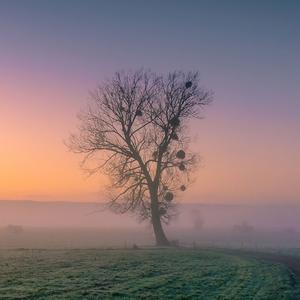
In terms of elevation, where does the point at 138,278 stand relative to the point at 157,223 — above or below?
below

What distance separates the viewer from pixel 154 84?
49375mm

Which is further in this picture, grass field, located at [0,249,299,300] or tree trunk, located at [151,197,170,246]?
tree trunk, located at [151,197,170,246]

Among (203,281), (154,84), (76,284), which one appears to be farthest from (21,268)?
(154,84)

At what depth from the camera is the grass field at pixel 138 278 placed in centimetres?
2064

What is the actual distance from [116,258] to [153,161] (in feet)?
57.8

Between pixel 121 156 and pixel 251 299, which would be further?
pixel 121 156

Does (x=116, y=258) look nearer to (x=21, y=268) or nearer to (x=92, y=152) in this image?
(x=21, y=268)

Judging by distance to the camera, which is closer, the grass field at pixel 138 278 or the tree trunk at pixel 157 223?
the grass field at pixel 138 278

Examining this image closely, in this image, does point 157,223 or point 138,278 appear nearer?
point 138,278

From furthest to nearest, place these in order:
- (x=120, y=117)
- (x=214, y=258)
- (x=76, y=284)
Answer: (x=120, y=117)
(x=214, y=258)
(x=76, y=284)

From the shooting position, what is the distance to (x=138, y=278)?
2495 cm

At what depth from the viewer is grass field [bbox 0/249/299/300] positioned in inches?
813

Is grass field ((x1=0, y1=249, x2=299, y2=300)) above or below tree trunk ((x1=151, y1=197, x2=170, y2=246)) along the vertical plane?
below

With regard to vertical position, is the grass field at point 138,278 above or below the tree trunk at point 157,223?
below
